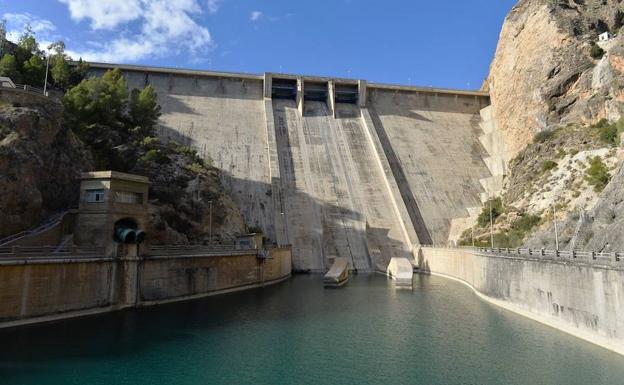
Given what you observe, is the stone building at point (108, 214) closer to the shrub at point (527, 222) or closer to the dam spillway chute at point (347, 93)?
the shrub at point (527, 222)

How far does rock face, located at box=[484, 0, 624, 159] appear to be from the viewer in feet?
168

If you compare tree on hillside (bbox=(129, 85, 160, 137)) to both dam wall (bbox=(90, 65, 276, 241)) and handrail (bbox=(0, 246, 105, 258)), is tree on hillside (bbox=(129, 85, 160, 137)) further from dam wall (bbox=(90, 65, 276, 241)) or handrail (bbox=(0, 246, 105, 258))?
handrail (bbox=(0, 246, 105, 258))

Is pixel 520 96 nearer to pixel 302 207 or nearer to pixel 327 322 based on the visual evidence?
pixel 302 207

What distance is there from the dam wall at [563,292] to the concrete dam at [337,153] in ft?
68.5

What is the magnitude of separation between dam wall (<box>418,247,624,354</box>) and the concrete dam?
20.9 meters

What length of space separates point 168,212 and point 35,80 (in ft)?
88.1

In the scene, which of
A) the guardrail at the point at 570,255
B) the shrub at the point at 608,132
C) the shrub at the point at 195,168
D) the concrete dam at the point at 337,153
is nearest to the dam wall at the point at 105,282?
the shrub at the point at 195,168

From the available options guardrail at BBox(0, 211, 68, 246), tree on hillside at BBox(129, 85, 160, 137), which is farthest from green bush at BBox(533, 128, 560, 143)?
guardrail at BBox(0, 211, 68, 246)

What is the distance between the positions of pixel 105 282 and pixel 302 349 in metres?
13.4

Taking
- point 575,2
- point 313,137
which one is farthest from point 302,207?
point 575,2

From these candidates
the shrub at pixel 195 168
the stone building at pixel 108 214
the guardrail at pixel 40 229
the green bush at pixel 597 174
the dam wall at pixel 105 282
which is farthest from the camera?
the shrub at pixel 195 168

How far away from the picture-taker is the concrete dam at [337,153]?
55.3 m

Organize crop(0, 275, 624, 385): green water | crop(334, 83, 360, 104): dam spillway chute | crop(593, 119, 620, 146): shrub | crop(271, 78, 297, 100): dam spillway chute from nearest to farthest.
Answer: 1. crop(0, 275, 624, 385): green water
2. crop(593, 119, 620, 146): shrub
3. crop(271, 78, 297, 100): dam spillway chute
4. crop(334, 83, 360, 104): dam spillway chute

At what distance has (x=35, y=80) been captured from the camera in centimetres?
5094
